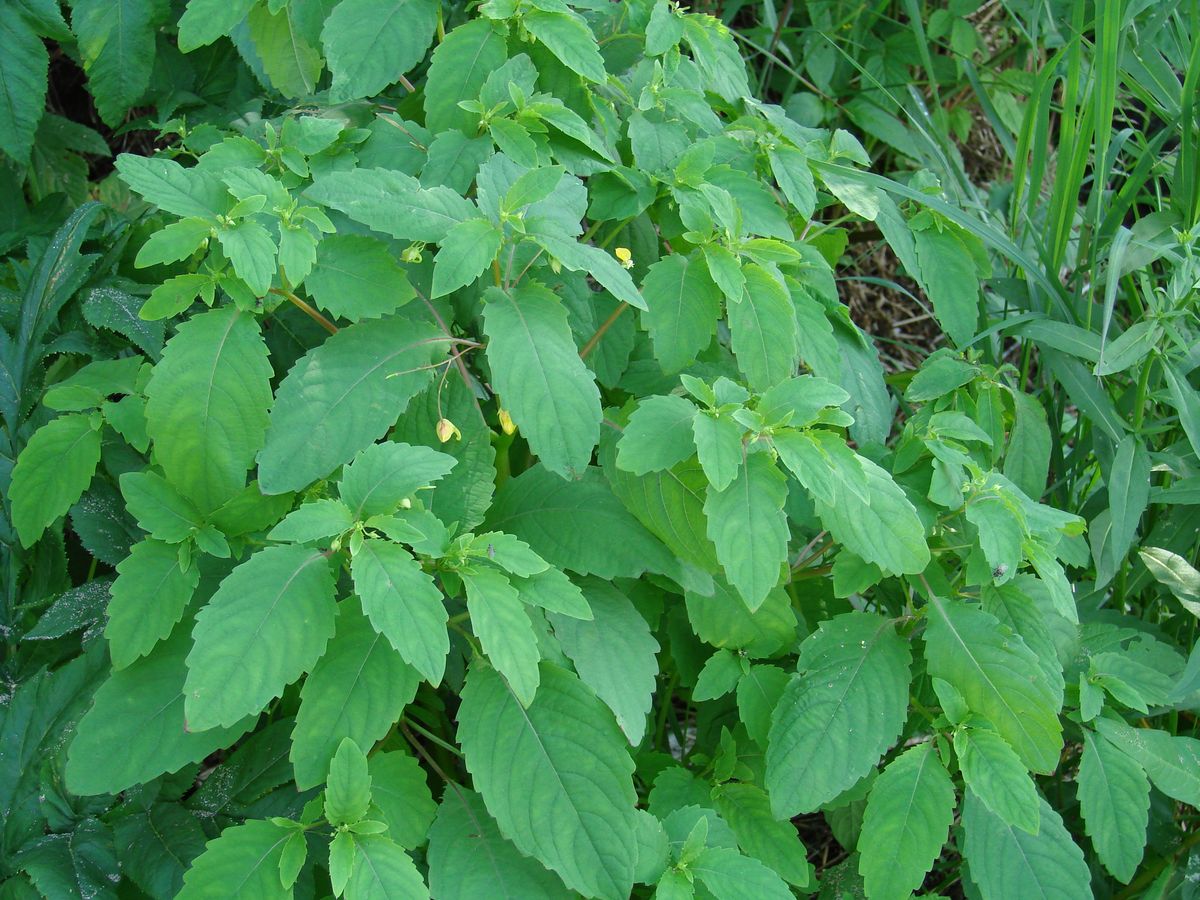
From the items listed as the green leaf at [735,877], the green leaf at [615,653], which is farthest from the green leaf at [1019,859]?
the green leaf at [615,653]

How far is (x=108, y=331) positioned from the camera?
2139 millimetres

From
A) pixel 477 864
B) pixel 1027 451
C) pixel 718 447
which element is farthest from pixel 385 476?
pixel 1027 451

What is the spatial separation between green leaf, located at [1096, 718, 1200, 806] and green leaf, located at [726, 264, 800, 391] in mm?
870

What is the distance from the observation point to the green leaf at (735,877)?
1555mm

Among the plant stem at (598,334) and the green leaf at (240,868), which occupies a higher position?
the plant stem at (598,334)

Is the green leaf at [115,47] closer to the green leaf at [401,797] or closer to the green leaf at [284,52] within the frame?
the green leaf at [284,52]

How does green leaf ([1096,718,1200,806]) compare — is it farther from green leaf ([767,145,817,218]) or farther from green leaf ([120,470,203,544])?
green leaf ([120,470,203,544])

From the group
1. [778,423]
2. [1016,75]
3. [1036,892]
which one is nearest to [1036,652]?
[1036,892]

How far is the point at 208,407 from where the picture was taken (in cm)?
155

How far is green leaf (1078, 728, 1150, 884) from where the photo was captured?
1.90 m

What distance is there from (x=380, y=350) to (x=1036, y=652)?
116 centimetres

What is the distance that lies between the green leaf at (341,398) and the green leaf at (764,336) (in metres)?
0.48

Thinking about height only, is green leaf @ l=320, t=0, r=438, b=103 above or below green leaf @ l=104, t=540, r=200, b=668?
above

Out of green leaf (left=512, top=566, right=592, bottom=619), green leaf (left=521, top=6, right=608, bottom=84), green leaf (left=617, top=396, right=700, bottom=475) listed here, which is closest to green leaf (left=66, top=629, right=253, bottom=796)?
green leaf (left=512, top=566, right=592, bottom=619)
